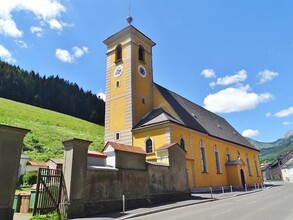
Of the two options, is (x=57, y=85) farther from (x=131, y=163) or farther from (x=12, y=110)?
(x=131, y=163)

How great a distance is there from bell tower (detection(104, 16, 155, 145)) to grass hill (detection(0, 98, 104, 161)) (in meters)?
16.7

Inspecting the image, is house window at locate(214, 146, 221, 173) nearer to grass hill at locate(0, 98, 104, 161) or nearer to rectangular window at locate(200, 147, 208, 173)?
rectangular window at locate(200, 147, 208, 173)

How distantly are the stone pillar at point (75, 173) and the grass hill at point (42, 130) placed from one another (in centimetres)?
2864

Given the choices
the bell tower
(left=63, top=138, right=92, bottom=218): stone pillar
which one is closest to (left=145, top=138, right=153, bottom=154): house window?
the bell tower

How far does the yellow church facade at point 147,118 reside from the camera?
24703 millimetres

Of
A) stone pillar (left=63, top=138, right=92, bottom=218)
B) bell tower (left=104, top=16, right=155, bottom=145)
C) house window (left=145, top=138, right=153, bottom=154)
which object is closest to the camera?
stone pillar (left=63, top=138, right=92, bottom=218)

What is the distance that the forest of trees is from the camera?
79062 mm

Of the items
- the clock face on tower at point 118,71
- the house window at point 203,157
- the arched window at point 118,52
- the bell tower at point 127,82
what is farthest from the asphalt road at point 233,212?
the arched window at point 118,52

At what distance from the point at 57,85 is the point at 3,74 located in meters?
17.8

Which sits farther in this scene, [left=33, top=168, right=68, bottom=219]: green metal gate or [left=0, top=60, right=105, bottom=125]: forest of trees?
[left=0, top=60, right=105, bottom=125]: forest of trees

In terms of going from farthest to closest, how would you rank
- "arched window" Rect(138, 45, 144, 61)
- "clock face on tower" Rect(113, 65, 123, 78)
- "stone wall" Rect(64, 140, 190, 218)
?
"arched window" Rect(138, 45, 144, 61) → "clock face on tower" Rect(113, 65, 123, 78) → "stone wall" Rect(64, 140, 190, 218)

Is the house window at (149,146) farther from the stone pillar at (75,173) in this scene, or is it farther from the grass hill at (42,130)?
the grass hill at (42,130)

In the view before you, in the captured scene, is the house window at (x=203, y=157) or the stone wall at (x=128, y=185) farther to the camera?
the house window at (x=203, y=157)

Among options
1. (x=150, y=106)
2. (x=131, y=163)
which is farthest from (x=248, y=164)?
(x=131, y=163)
